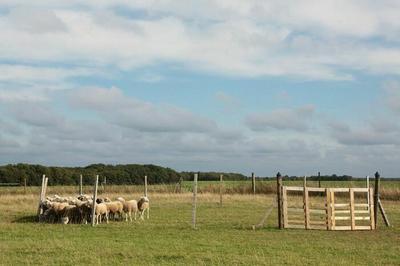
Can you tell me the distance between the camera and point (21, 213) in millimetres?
29859

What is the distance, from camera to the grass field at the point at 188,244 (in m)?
14.9

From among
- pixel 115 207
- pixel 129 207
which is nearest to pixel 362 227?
pixel 129 207

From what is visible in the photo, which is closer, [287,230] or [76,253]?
[76,253]

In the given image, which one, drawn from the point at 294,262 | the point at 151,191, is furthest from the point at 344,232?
the point at 151,191

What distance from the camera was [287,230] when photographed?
22469mm

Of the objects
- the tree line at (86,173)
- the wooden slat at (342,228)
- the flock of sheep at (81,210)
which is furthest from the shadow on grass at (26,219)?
the tree line at (86,173)

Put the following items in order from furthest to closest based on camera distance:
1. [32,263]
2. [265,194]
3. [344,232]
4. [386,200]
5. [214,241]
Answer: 1. [265,194]
2. [386,200]
3. [344,232]
4. [214,241]
5. [32,263]

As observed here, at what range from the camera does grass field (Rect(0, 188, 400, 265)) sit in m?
14.9

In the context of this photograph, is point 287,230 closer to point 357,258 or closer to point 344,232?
point 344,232

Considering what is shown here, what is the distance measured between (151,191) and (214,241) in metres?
34.4

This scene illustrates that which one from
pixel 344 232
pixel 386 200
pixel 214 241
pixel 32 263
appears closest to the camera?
pixel 32 263

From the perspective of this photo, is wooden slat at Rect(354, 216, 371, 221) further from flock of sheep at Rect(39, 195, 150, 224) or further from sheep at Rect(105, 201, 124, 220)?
sheep at Rect(105, 201, 124, 220)

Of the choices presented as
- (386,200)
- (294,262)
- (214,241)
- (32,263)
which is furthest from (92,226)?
(386,200)

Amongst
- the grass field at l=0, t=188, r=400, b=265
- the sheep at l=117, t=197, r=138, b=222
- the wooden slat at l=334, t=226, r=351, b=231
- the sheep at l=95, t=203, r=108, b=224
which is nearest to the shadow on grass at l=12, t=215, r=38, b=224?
the grass field at l=0, t=188, r=400, b=265
